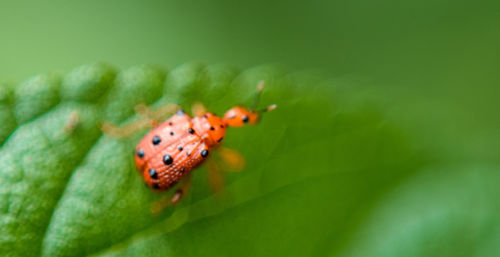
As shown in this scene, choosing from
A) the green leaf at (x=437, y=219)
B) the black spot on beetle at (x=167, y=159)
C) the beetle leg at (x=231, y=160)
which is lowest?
the green leaf at (x=437, y=219)

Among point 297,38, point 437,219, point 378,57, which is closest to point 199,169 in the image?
point 437,219

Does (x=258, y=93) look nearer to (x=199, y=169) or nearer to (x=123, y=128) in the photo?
(x=199, y=169)

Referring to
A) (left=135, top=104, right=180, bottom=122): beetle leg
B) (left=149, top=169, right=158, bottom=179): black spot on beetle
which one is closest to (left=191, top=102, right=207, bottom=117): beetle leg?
(left=135, top=104, right=180, bottom=122): beetle leg

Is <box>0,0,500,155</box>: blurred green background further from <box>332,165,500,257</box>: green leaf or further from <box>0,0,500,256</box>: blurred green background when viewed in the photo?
<box>332,165,500,257</box>: green leaf

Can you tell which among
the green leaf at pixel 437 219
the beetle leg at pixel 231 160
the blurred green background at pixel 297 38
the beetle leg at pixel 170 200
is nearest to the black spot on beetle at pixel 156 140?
the beetle leg at pixel 170 200

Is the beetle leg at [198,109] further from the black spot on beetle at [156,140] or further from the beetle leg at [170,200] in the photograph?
the beetle leg at [170,200]
